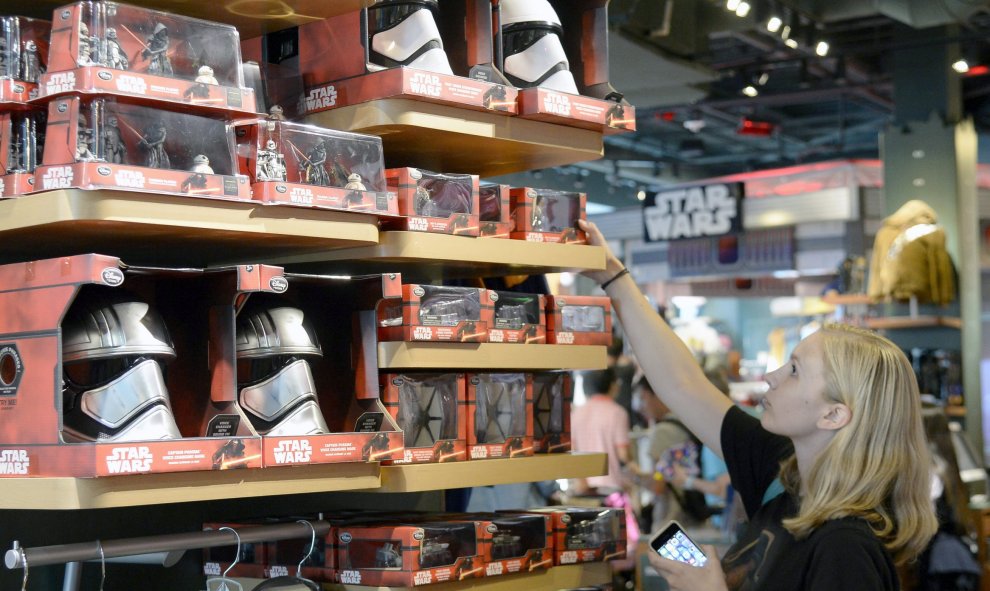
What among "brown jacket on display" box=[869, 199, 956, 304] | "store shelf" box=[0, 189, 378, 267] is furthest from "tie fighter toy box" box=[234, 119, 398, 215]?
"brown jacket on display" box=[869, 199, 956, 304]

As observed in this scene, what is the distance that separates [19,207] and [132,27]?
1.11 feet

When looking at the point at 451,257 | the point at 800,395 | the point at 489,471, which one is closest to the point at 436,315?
the point at 451,257

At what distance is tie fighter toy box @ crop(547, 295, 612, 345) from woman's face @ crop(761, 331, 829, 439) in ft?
1.59

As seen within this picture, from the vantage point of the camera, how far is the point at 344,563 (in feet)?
7.69

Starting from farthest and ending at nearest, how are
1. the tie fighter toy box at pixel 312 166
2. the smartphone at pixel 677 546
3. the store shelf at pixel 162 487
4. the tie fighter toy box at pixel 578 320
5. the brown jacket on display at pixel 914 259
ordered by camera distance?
the brown jacket on display at pixel 914 259 → the tie fighter toy box at pixel 578 320 → the smartphone at pixel 677 546 → the tie fighter toy box at pixel 312 166 → the store shelf at pixel 162 487

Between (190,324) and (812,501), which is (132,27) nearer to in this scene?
(190,324)

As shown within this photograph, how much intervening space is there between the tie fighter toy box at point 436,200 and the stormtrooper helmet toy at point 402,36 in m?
0.21

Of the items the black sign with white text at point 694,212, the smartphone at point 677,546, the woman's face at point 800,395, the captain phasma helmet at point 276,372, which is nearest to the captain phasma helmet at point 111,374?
the captain phasma helmet at point 276,372

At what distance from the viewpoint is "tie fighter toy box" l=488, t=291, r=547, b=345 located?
8.43 feet

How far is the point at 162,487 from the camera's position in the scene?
1.87 meters

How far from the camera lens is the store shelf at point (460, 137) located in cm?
233

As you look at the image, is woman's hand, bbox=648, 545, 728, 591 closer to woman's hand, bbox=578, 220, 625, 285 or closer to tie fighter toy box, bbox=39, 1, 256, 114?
woman's hand, bbox=578, 220, 625, 285

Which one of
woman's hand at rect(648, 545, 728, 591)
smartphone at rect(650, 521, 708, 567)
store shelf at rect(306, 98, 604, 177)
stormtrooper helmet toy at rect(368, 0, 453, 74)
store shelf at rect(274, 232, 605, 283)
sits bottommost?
woman's hand at rect(648, 545, 728, 591)

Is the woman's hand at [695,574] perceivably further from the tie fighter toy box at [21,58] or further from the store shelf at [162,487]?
the tie fighter toy box at [21,58]
